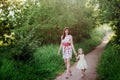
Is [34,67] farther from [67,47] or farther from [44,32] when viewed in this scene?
[44,32]

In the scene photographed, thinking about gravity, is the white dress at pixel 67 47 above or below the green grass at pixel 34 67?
above

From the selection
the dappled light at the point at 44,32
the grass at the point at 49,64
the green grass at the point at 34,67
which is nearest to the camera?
the green grass at the point at 34,67

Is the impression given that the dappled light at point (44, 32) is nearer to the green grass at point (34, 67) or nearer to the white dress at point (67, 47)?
the green grass at point (34, 67)

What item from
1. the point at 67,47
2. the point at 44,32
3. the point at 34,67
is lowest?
the point at 44,32

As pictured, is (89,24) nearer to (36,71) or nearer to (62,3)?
(62,3)

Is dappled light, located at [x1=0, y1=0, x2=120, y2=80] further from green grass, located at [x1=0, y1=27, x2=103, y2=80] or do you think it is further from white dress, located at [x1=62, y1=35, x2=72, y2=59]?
white dress, located at [x1=62, y1=35, x2=72, y2=59]

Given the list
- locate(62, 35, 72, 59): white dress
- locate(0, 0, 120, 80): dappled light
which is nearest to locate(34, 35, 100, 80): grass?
locate(0, 0, 120, 80): dappled light

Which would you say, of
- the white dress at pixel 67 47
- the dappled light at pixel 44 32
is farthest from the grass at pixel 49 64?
the white dress at pixel 67 47

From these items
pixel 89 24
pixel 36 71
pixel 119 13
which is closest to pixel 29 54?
pixel 36 71

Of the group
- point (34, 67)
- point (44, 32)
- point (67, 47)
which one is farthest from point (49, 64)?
point (44, 32)

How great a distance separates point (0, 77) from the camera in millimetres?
9211

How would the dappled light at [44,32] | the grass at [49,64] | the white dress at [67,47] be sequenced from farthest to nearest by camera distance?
the grass at [49,64]
the dappled light at [44,32]
the white dress at [67,47]

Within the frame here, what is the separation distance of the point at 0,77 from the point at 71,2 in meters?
12.3

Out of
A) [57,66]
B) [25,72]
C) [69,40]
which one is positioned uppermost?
[69,40]
